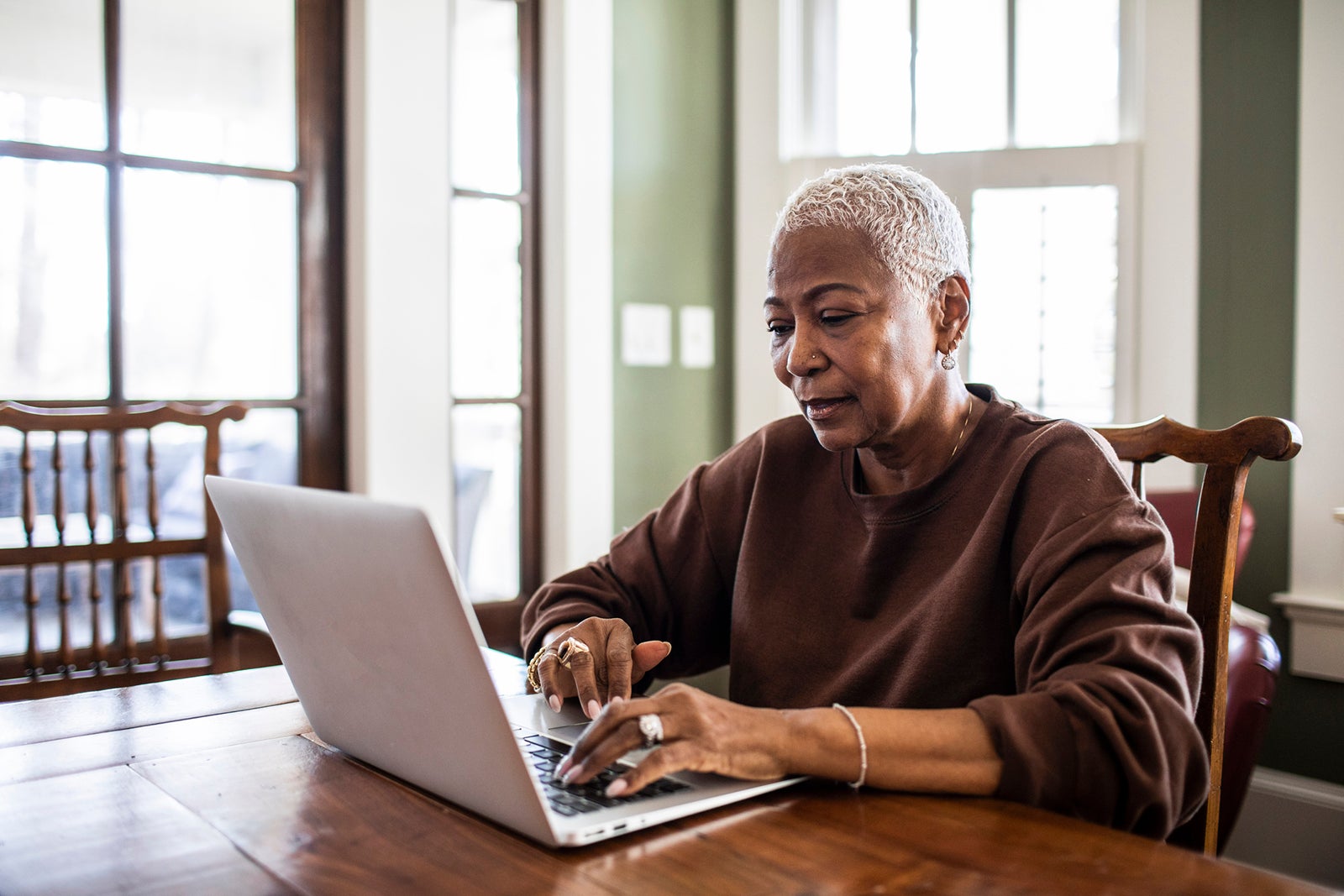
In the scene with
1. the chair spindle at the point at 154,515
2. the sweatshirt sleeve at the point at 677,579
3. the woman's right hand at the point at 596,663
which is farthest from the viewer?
the chair spindle at the point at 154,515

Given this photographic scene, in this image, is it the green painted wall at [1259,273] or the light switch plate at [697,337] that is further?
the light switch plate at [697,337]

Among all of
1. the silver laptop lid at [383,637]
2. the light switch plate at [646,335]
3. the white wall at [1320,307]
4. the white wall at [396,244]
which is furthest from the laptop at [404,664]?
the white wall at [1320,307]

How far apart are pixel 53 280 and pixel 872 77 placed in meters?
2.10

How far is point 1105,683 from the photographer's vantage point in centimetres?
88

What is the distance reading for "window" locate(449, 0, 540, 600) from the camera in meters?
2.62

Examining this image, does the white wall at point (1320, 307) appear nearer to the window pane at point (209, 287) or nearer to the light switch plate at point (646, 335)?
the light switch plate at point (646, 335)

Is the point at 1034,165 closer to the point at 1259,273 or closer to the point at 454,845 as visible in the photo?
the point at 1259,273

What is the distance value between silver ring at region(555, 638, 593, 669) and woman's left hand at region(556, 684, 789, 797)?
11.9 inches

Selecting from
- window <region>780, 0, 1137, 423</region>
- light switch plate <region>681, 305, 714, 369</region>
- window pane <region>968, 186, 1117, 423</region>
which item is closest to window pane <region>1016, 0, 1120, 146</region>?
window <region>780, 0, 1137, 423</region>

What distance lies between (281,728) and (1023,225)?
2322 mm

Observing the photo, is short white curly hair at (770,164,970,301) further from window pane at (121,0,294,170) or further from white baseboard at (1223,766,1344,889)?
white baseboard at (1223,766,1344,889)

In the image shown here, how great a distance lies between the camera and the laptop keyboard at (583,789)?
80 cm

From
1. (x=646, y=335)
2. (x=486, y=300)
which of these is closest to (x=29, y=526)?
(x=486, y=300)

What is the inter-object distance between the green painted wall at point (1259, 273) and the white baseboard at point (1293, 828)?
0.04 m
